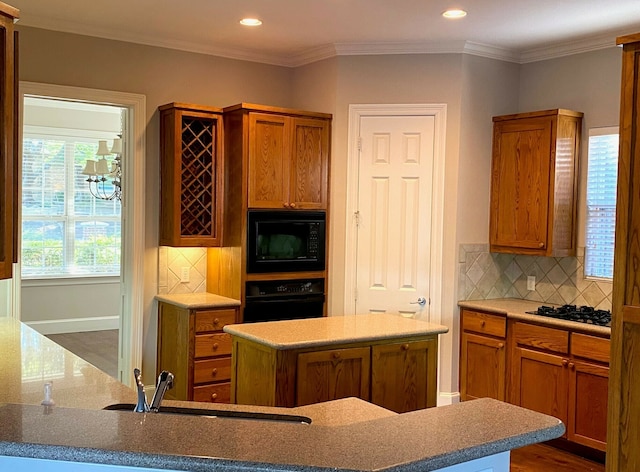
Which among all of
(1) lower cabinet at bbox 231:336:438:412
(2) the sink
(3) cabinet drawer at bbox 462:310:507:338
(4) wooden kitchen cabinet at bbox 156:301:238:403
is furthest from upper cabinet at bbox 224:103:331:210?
(2) the sink

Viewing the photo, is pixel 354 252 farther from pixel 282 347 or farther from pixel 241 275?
pixel 282 347

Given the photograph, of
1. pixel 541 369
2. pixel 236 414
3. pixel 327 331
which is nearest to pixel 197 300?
pixel 327 331

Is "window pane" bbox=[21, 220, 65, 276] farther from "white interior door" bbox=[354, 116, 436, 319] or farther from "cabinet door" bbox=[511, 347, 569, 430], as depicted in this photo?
"cabinet door" bbox=[511, 347, 569, 430]

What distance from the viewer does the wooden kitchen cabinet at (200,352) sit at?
457 centimetres

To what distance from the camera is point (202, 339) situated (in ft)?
15.1

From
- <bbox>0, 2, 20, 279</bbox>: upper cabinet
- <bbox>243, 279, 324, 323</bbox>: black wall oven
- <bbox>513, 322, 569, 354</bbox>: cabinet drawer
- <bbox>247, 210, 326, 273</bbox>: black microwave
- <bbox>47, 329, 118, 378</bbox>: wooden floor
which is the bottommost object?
<bbox>47, 329, 118, 378</bbox>: wooden floor

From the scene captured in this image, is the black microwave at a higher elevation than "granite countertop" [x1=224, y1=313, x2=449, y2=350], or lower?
higher

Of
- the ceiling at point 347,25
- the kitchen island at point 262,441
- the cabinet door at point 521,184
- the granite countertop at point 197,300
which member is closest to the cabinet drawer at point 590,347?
the cabinet door at point 521,184

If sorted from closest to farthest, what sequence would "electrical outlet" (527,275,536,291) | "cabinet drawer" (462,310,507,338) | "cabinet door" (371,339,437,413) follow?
"cabinet door" (371,339,437,413) → "cabinet drawer" (462,310,507,338) → "electrical outlet" (527,275,536,291)

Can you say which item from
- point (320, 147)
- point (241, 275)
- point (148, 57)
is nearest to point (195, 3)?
point (148, 57)

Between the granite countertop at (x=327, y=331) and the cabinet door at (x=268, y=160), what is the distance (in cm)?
127

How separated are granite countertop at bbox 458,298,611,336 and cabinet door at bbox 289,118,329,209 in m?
1.34

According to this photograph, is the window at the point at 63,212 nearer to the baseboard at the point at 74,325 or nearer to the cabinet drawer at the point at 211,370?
the baseboard at the point at 74,325

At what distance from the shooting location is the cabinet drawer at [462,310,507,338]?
183 inches
